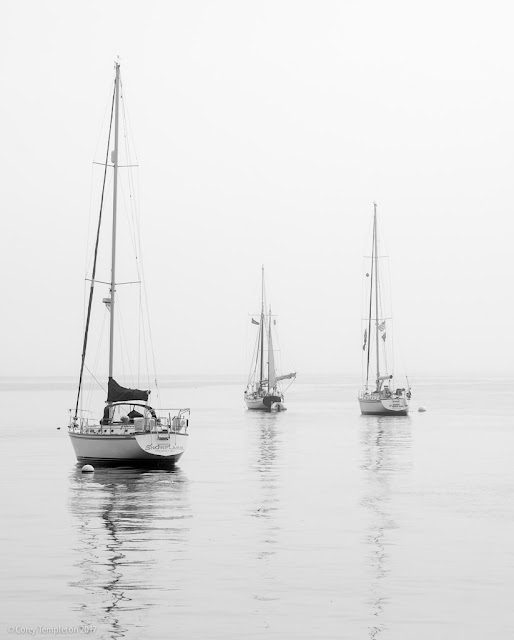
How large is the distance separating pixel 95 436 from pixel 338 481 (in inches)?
436

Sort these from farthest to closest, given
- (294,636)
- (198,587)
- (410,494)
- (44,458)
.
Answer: (44,458), (410,494), (198,587), (294,636)

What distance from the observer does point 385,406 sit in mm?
102562

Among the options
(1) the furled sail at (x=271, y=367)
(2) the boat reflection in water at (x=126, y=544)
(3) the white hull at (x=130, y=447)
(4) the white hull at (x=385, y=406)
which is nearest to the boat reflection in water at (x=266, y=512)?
(2) the boat reflection in water at (x=126, y=544)

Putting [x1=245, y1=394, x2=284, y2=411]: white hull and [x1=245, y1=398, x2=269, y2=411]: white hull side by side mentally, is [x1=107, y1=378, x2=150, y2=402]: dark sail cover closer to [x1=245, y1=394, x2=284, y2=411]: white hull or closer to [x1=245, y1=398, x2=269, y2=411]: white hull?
[x1=245, y1=394, x2=284, y2=411]: white hull

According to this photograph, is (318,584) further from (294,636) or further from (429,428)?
(429,428)

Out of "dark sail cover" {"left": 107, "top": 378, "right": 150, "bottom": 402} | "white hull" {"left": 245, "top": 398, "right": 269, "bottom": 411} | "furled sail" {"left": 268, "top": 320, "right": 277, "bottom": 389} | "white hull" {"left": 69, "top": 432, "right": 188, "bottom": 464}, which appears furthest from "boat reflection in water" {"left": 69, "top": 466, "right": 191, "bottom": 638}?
"white hull" {"left": 245, "top": 398, "right": 269, "bottom": 411}

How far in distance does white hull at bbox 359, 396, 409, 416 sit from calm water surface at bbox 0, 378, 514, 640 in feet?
146

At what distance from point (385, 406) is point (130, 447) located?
60319mm

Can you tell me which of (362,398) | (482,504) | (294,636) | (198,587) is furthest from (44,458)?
(362,398)

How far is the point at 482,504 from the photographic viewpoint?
123 feet

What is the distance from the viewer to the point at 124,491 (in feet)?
131

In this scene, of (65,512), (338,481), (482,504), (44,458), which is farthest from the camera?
(44,458)

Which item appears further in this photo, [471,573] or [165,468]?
[165,468]

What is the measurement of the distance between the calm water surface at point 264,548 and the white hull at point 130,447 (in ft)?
2.42
